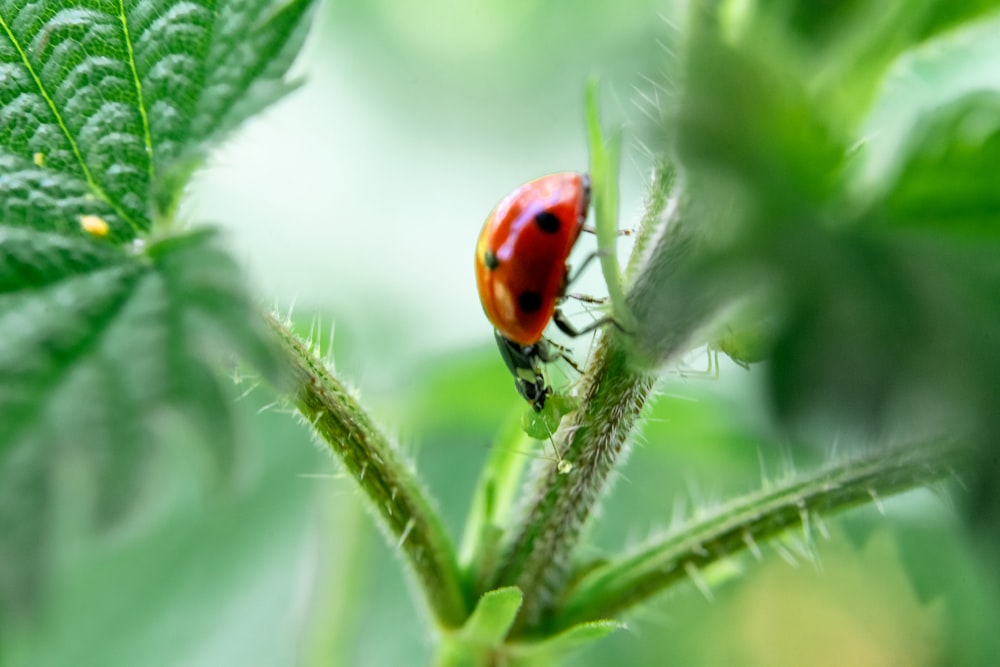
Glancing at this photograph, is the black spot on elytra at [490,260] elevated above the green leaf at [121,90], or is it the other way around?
the green leaf at [121,90]

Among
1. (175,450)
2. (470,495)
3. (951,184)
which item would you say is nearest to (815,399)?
(951,184)

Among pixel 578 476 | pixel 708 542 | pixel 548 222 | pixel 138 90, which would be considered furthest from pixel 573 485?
pixel 138 90

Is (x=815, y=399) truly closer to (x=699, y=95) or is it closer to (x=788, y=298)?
(x=788, y=298)

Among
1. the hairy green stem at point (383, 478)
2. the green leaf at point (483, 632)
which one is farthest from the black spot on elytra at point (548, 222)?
the green leaf at point (483, 632)

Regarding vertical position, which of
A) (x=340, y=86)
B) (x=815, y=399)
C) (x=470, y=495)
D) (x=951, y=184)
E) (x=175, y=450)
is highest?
(x=951, y=184)

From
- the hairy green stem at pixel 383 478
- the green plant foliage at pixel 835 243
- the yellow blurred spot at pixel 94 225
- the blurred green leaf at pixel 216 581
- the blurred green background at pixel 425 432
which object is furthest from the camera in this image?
the blurred green leaf at pixel 216 581

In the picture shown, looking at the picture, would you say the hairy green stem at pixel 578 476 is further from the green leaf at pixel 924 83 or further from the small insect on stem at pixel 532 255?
the green leaf at pixel 924 83
